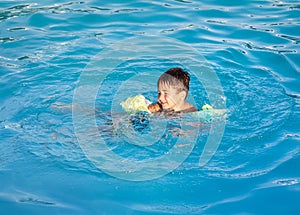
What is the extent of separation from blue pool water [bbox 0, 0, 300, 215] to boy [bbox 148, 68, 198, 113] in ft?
0.78

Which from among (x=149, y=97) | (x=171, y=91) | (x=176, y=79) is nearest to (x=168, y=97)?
(x=171, y=91)

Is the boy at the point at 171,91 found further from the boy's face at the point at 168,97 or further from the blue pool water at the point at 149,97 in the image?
the blue pool water at the point at 149,97

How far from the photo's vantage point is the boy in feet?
19.5

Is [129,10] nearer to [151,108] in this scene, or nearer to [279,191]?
[151,108]

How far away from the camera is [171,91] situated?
5.98 metres

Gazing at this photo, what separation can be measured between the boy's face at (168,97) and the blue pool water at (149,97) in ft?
0.79

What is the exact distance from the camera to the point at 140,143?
5.54 m

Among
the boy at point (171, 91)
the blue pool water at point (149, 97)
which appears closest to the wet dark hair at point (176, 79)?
the boy at point (171, 91)

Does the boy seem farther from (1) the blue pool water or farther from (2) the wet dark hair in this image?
(1) the blue pool water

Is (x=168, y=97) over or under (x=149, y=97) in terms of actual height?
under

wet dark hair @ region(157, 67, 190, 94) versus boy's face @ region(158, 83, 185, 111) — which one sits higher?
wet dark hair @ region(157, 67, 190, 94)

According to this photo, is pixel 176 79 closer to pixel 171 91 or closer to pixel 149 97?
pixel 171 91

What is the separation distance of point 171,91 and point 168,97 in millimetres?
89

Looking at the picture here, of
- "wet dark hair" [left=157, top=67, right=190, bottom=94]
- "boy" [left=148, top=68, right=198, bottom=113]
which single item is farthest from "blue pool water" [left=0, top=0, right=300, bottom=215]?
"wet dark hair" [left=157, top=67, right=190, bottom=94]
